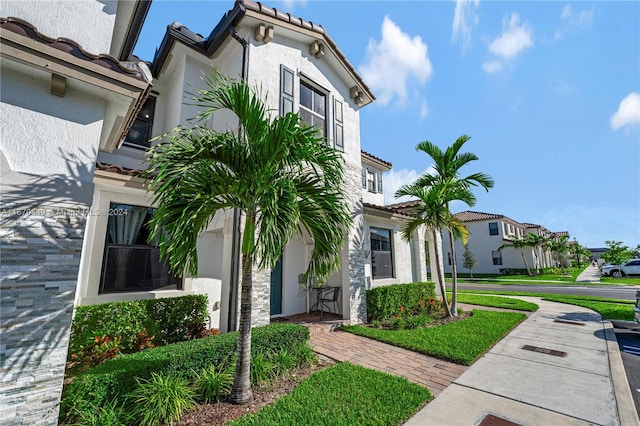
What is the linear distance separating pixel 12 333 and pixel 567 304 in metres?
19.2

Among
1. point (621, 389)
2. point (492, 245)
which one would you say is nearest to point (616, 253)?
point (492, 245)

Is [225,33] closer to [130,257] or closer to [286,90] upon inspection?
[286,90]

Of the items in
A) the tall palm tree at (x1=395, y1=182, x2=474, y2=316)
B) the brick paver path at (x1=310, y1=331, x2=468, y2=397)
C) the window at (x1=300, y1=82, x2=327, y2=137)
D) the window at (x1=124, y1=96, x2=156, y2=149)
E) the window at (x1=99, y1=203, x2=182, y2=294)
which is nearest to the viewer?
the brick paver path at (x1=310, y1=331, x2=468, y2=397)

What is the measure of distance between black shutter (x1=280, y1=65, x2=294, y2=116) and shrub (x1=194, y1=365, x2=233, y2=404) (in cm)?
661

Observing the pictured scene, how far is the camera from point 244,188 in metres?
4.00

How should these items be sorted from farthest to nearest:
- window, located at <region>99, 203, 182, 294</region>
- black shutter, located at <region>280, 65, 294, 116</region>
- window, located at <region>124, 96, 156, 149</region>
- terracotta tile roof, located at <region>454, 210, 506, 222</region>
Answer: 1. terracotta tile roof, located at <region>454, 210, 506, 222</region>
2. window, located at <region>124, 96, 156, 149</region>
3. black shutter, located at <region>280, 65, 294, 116</region>
4. window, located at <region>99, 203, 182, 294</region>

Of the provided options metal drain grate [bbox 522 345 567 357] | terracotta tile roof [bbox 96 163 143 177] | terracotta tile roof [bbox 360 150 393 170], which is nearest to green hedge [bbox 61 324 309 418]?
terracotta tile roof [bbox 96 163 143 177]

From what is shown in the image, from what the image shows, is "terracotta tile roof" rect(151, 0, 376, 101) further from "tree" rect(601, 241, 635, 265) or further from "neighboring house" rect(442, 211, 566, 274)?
"tree" rect(601, 241, 635, 265)

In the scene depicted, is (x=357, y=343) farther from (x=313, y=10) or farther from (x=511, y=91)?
(x=511, y=91)

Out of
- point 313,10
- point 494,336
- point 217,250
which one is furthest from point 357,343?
point 313,10

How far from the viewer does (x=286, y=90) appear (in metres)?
8.22

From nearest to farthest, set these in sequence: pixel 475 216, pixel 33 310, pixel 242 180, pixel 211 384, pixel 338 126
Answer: pixel 33 310
pixel 242 180
pixel 211 384
pixel 338 126
pixel 475 216

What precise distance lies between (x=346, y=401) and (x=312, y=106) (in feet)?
27.7

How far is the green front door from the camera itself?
9.29m
